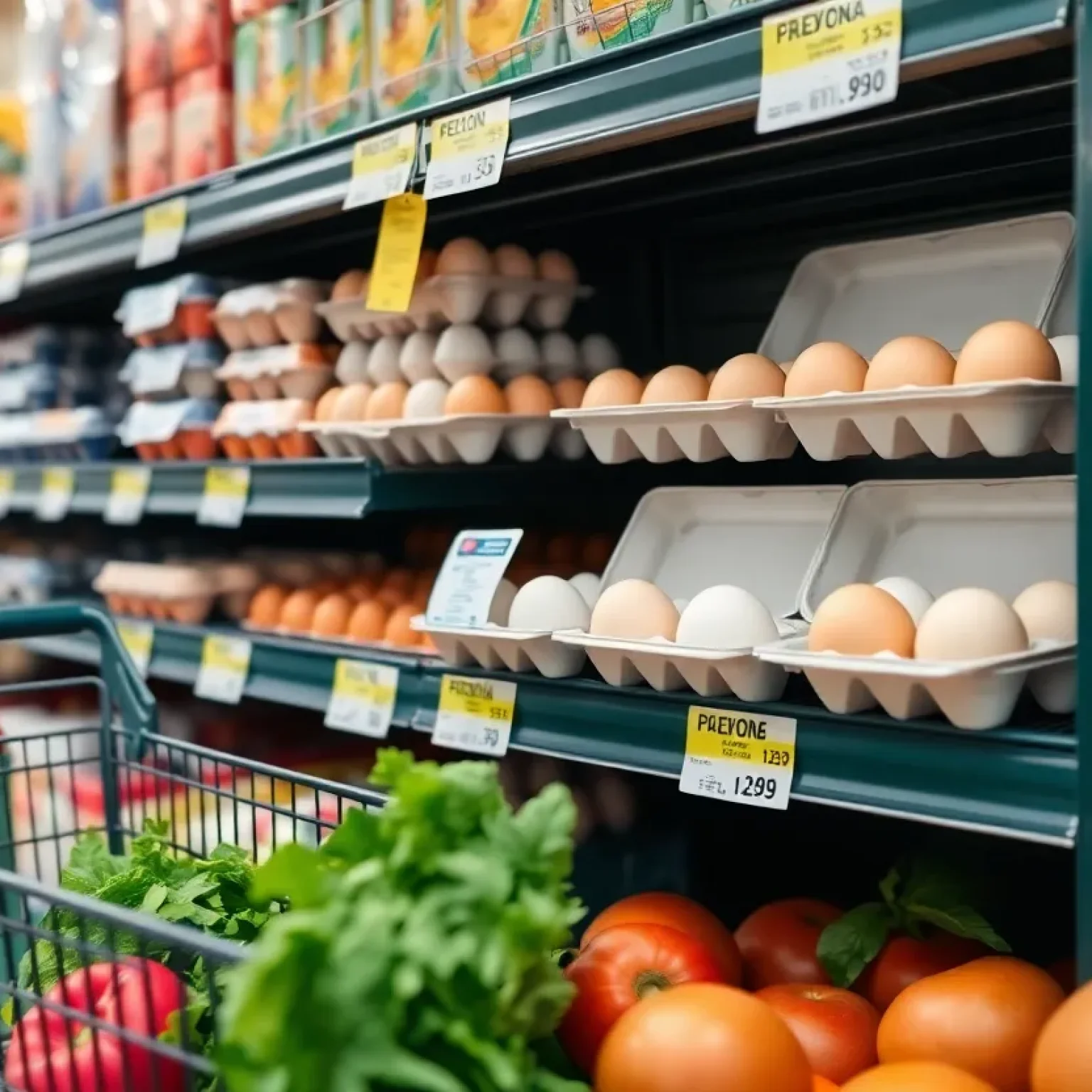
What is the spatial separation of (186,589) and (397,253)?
78 cm

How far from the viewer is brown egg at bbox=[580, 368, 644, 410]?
4.66 ft

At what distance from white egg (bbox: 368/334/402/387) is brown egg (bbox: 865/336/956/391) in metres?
0.80

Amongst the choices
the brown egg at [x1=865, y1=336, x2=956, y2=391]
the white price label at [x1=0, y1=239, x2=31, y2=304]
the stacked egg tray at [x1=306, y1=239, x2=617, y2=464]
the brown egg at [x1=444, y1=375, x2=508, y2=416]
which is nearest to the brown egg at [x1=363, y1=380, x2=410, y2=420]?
the stacked egg tray at [x1=306, y1=239, x2=617, y2=464]

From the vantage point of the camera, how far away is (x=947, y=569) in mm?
1379

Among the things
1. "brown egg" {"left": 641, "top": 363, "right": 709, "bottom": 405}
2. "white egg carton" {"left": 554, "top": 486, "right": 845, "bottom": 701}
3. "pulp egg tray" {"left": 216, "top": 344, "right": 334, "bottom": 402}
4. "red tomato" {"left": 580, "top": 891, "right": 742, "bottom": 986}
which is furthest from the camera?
"pulp egg tray" {"left": 216, "top": 344, "right": 334, "bottom": 402}

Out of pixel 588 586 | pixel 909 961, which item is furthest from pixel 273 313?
pixel 909 961

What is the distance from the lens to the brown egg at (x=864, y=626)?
108cm

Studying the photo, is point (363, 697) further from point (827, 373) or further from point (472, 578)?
point (827, 373)

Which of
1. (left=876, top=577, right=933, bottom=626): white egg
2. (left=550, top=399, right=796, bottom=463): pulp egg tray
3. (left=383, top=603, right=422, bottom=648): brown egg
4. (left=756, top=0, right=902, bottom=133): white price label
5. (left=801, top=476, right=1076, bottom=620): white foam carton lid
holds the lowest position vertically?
(left=383, top=603, right=422, bottom=648): brown egg

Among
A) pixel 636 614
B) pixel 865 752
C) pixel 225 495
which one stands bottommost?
pixel 865 752

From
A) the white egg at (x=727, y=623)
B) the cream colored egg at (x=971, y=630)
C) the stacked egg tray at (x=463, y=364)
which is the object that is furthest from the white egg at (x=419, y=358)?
the cream colored egg at (x=971, y=630)

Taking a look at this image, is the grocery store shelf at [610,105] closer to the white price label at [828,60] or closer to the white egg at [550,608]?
the white price label at [828,60]

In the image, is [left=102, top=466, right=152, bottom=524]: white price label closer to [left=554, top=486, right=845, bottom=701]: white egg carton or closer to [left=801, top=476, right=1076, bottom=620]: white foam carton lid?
[left=554, top=486, right=845, bottom=701]: white egg carton

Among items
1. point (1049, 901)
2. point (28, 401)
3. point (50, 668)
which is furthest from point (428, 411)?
point (50, 668)
